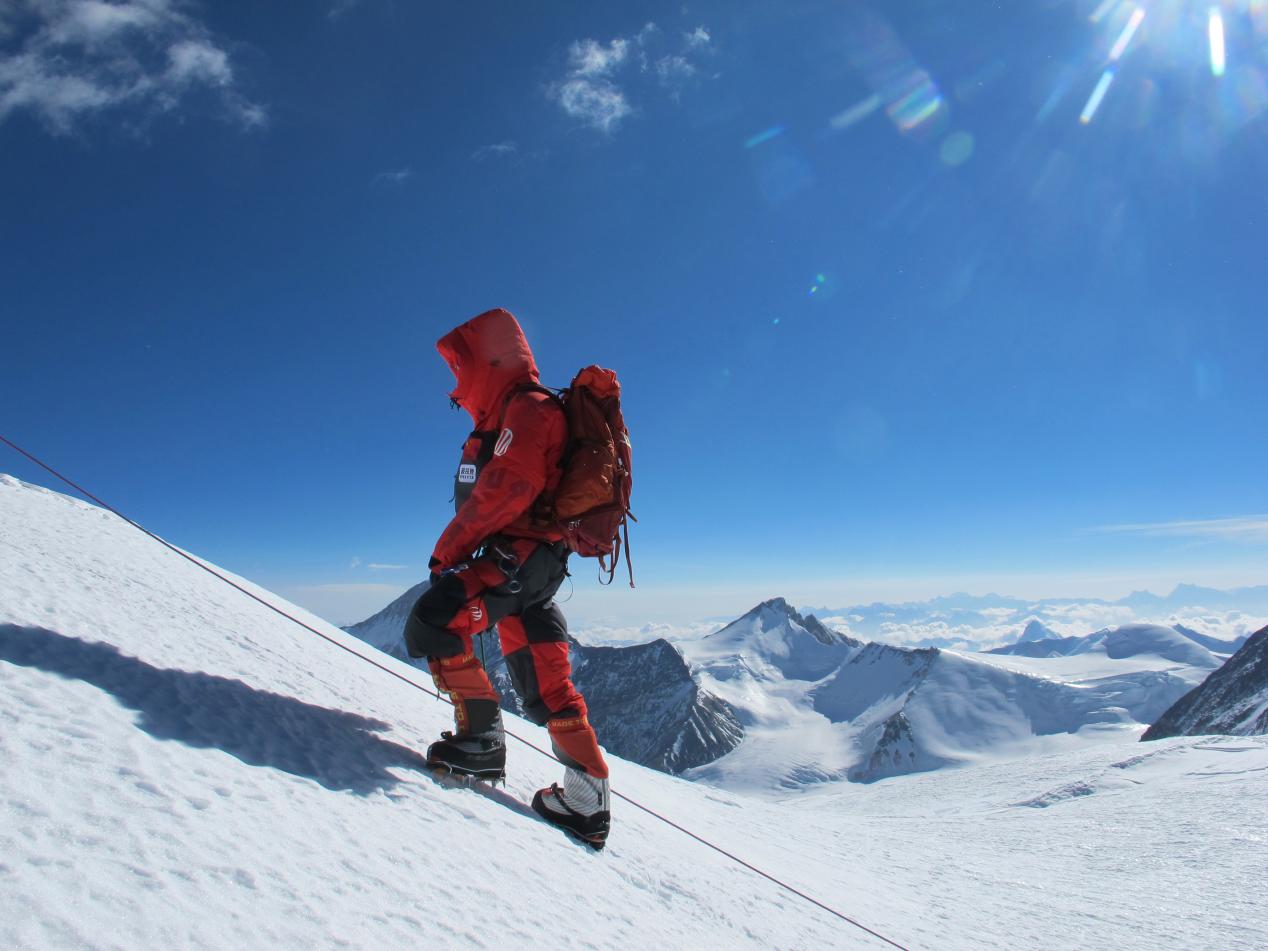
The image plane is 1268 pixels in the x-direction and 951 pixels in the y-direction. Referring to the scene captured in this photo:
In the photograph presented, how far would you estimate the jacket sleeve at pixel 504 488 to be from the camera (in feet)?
13.2

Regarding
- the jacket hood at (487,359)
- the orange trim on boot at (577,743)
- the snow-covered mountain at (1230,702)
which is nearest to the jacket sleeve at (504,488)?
the jacket hood at (487,359)

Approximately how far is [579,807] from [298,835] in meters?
1.95

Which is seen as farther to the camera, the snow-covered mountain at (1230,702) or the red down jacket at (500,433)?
the snow-covered mountain at (1230,702)

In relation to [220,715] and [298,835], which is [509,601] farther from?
[298,835]

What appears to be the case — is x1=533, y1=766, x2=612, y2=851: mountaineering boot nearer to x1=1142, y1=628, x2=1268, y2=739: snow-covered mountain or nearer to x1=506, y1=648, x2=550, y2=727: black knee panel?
x1=506, y1=648, x2=550, y2=727: black knee panel

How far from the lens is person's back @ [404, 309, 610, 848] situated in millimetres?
4008

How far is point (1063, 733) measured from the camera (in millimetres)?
194125

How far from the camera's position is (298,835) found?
2582 millimetres

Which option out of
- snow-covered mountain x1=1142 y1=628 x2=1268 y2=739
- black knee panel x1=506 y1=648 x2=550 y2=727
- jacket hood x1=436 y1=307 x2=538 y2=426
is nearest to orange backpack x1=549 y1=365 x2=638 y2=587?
jacket hood x1=436 y1=307 x2=538 y2=426

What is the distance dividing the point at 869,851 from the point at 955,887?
161 centimetres

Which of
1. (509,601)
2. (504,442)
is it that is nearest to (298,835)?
(509,601)

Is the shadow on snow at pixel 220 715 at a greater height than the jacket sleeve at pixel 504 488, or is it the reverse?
the jacket sleeve at pixel 504 488

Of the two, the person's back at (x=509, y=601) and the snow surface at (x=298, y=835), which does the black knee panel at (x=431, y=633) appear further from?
the snow surface at (x=298, y=835)

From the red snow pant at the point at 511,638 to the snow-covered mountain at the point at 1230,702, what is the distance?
12613cm
